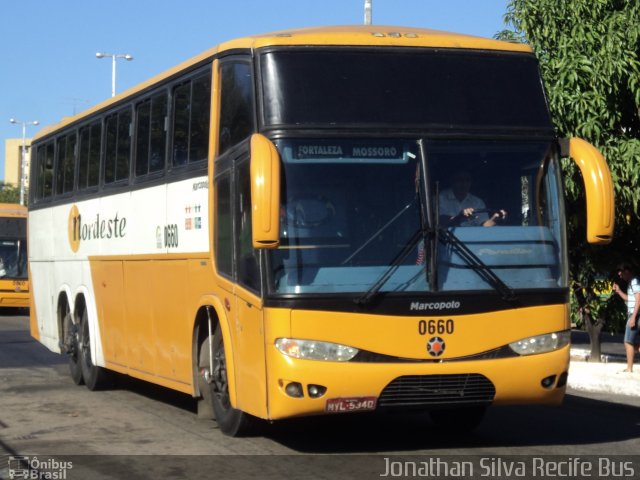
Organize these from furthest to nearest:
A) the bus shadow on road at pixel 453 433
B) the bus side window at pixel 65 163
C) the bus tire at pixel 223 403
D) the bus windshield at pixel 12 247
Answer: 1. the bus windshield at pixel 12 247
2. the bus side window at pixel 65 163
3. the bus tire at pixel 223 403
4. the bus shadow on road at pixel 453 433

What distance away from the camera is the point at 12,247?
36.7 metres

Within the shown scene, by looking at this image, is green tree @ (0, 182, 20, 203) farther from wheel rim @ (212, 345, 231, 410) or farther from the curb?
wheel rim @ (212, 345, 231, 410)

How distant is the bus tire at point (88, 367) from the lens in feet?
48.7

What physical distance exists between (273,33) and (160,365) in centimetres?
401

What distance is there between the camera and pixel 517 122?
966cm

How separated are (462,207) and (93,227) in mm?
6786

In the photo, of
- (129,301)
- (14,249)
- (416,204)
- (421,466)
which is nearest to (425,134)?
(416,204)

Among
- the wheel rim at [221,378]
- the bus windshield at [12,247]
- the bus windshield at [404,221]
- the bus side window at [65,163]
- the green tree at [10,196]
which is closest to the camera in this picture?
the bus windshield at [404,221]

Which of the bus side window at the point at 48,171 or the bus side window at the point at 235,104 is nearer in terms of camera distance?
the bus side window at the point at 235,104

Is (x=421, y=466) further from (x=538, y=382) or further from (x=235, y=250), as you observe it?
(x=235, y=250)

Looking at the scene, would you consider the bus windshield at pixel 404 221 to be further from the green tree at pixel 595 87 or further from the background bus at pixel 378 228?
the green tree at pixel 595 87

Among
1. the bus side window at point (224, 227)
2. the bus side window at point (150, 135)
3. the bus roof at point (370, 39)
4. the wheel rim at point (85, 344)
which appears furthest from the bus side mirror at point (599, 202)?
the wheel rim at point (85, 344)

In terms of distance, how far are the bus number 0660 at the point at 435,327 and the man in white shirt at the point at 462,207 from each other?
74 centimetres

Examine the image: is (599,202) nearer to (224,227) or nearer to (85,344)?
(224,227)
